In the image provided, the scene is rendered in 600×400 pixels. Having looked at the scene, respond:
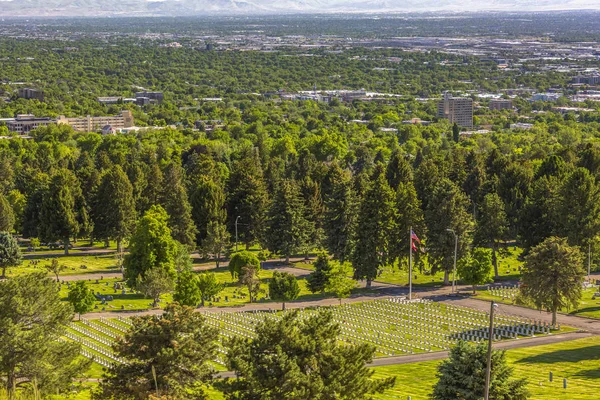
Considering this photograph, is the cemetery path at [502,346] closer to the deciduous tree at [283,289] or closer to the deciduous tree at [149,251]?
the deciduous tree at [283,289]

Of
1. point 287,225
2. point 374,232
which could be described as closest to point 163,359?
point 374,232

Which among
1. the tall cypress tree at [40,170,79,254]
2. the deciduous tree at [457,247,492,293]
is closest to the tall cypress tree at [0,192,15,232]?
the tall cypress tree at [40,170,79,254]

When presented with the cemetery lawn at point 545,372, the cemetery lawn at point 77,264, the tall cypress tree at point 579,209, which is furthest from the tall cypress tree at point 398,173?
the cemetery lawn at point 545,372

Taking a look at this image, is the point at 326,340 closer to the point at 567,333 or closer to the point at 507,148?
the point at 567,333

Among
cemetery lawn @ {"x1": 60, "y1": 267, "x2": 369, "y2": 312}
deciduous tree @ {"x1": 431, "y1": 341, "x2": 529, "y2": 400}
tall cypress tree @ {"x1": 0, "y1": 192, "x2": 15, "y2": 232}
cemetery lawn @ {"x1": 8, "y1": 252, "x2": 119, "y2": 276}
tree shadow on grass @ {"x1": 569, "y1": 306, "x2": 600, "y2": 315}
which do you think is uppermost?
deciduous tree @ {"x1": 431, "y1": 341, "x2": 529, "y2": 400}

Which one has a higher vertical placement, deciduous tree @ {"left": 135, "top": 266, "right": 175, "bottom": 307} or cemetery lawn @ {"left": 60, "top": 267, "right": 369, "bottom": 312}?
deciduous tree @ {"left": 135, "top": 266, "right": 175, "bottom": 307}

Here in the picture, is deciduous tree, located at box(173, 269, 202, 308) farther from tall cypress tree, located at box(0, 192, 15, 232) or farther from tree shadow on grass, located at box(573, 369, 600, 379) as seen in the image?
tall cypress tree, located at box(0, 192, 15, 232)

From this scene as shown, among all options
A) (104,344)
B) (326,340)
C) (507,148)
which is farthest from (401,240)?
(507,148)
